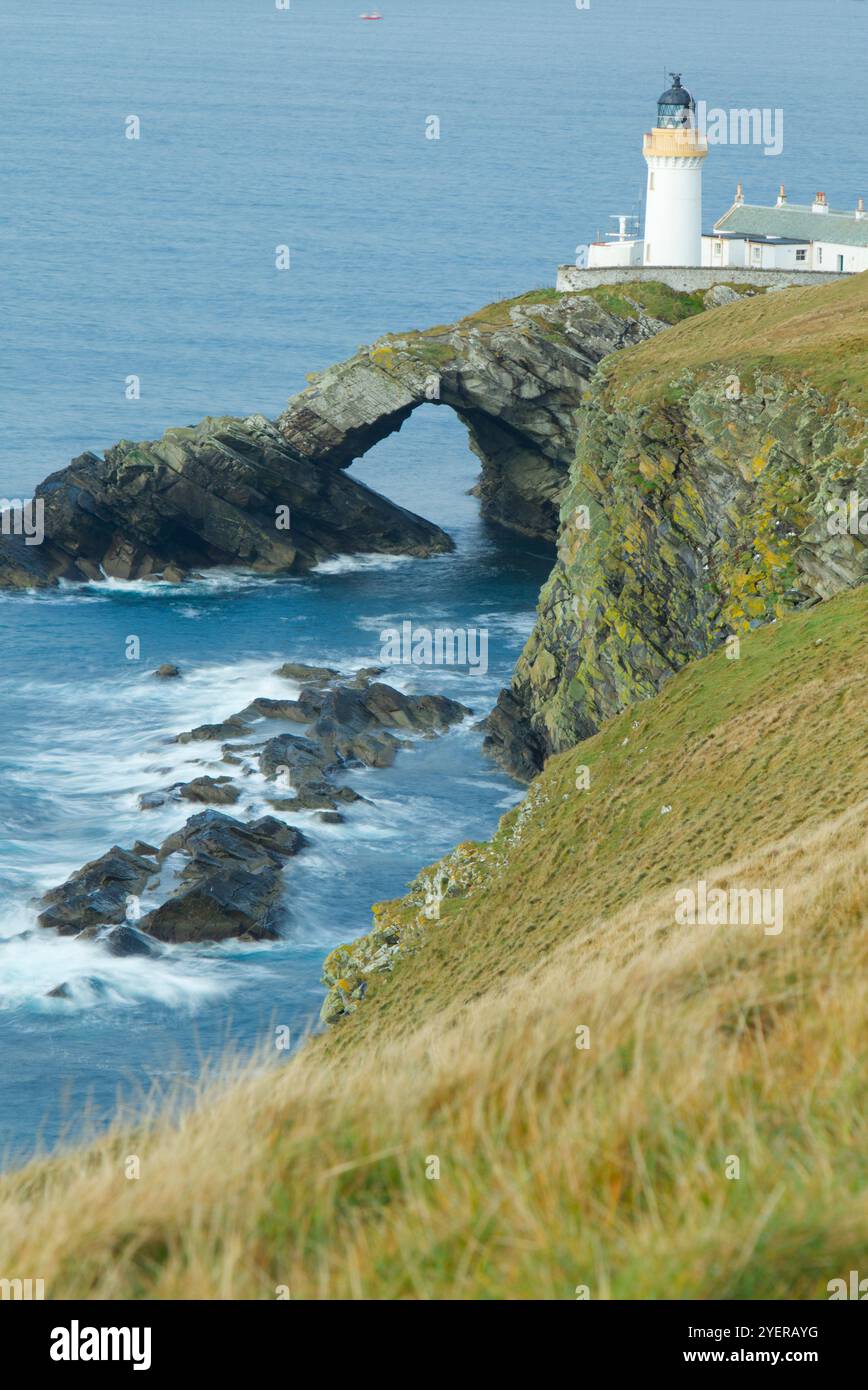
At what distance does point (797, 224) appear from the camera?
9069 centimetres

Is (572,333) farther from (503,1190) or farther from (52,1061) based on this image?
(503,1190)

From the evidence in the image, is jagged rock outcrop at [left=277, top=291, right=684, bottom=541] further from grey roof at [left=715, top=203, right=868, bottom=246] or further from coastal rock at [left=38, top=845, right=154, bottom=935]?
coastal rock at [left=38, top=845, right=154, bottom=935]

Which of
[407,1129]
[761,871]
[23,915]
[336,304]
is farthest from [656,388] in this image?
[336,304]

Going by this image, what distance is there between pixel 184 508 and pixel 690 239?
1230 inches

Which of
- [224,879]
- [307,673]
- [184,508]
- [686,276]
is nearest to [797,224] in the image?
[686,276]

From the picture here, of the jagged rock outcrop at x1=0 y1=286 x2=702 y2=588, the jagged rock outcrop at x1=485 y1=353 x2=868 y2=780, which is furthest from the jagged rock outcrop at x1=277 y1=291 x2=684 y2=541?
the jagged rock outcrop at x1=485 y1=353 x2=868 y2=780

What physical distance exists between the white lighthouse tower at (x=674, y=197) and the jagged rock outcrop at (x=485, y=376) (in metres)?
4.88

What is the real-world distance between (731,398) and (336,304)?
93.4 meters

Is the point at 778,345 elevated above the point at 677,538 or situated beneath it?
elevated above

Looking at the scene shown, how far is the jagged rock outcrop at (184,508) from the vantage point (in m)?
78.2

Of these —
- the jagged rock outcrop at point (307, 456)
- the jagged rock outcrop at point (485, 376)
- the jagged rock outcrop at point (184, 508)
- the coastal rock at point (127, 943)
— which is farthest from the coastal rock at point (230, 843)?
the jagged rock outcrop at point (485, 376)

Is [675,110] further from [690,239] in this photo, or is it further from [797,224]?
[797,224]

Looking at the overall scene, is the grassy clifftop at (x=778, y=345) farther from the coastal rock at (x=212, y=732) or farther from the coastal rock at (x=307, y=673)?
the coastal rock at (x=212, y=732)

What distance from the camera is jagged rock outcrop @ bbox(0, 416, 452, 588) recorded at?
257 feet
